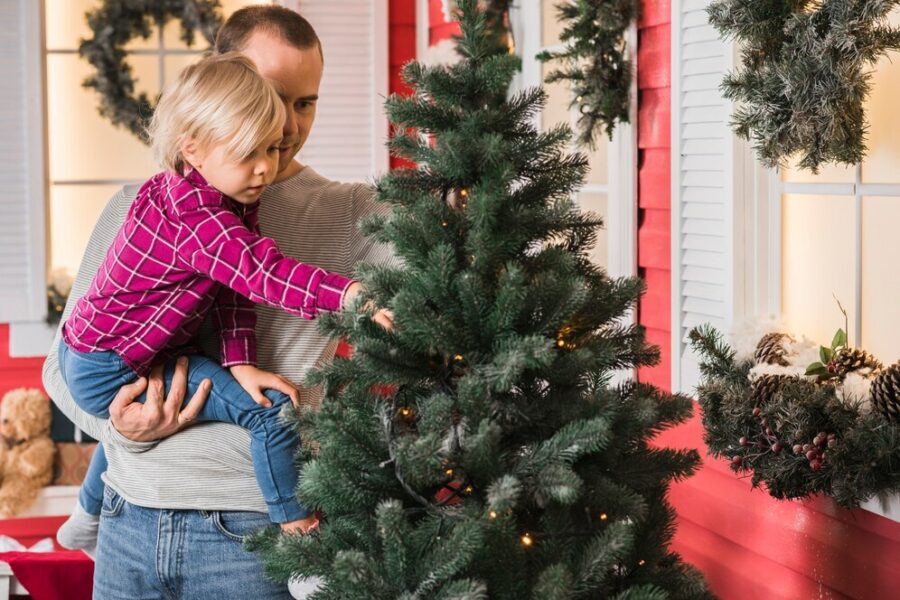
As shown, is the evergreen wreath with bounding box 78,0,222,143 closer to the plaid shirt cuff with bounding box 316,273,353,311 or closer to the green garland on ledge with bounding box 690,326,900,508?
the green garland on ledge with bounding box 690,326,900,508

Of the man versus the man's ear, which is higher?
the man's ear

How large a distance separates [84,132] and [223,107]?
352 cm

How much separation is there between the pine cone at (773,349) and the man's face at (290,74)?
3.31 ft

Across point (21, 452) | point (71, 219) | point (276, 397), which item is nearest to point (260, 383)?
point (276, 397)

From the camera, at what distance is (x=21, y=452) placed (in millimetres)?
4461

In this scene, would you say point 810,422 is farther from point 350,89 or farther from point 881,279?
point 350,89

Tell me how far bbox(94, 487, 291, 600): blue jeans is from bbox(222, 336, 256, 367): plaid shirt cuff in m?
0.23

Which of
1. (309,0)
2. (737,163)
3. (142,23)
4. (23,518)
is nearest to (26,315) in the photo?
(23,518)

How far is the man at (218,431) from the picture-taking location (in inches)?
64.7

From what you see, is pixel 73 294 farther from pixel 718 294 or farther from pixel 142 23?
pixel 142 23

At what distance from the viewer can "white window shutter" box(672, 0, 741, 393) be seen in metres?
2.46

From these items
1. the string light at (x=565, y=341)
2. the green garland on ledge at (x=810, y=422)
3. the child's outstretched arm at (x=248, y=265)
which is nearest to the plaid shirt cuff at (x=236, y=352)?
the child's outstretched arm at (x=248, y=265)

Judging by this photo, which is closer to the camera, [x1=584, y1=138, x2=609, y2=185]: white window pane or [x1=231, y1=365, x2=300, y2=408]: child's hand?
[x1=231, y1=365, x2=300, y2=408]: child's hand

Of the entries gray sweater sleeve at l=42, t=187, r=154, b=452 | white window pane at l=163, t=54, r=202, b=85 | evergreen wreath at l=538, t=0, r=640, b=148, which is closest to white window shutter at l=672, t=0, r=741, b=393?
evergreen wreath at l=538, t=0, r=640, b=148
